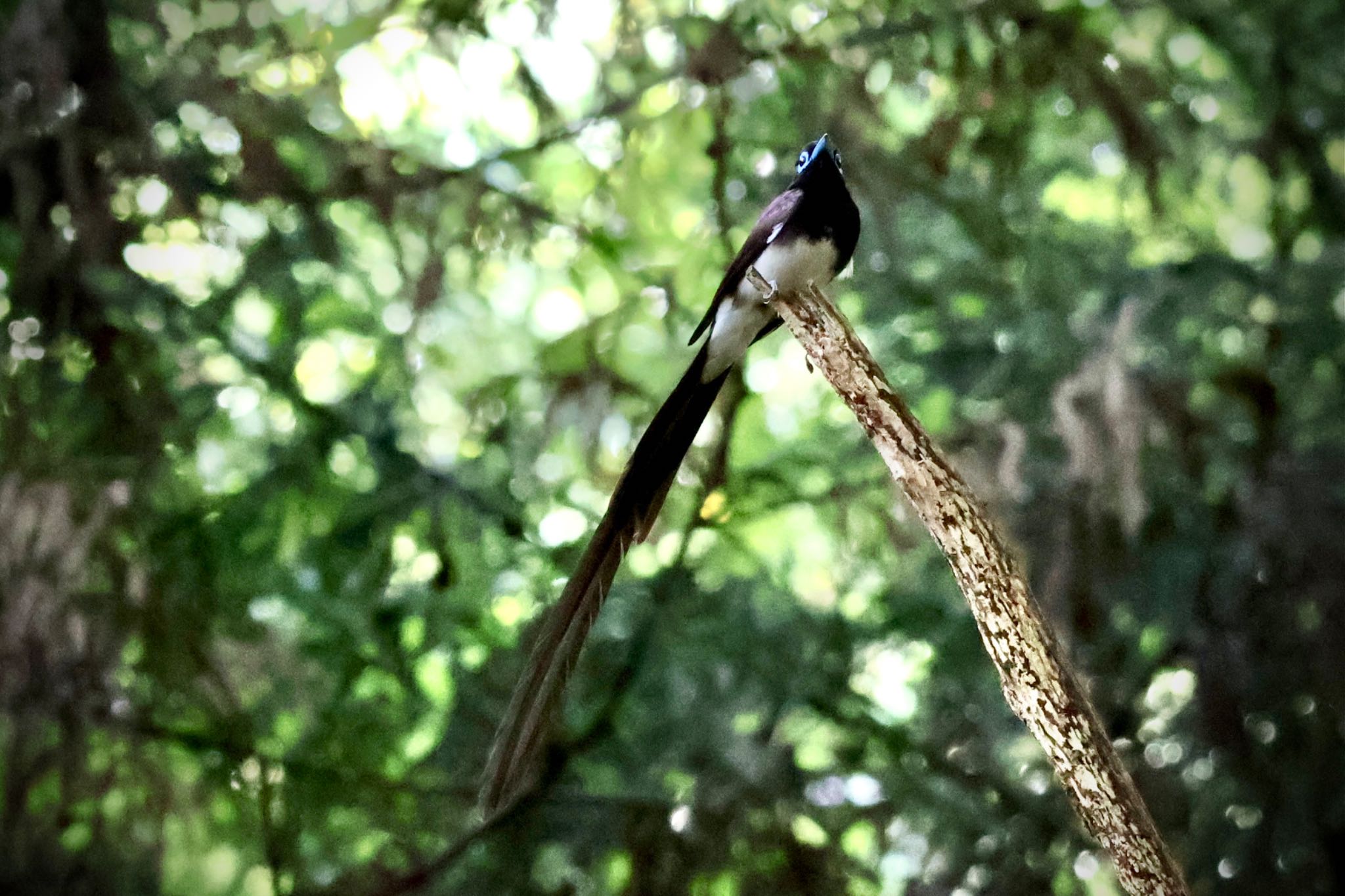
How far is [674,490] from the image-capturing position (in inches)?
104

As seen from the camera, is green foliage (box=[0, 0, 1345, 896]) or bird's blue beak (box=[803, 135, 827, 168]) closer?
bird's blue beak (box=[803, 135, 827, 168])

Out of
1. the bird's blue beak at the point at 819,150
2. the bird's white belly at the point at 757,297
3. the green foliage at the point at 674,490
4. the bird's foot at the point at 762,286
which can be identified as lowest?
the green foliage at the point at 674,490

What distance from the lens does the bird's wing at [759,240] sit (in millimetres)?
1713

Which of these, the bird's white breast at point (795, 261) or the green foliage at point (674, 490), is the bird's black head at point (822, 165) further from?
the green foliage at point (674, 490)

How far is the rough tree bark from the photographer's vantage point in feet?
4.29

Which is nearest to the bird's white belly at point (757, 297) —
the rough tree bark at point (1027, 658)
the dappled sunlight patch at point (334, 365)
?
the rough tree bark at point (1027, 658)

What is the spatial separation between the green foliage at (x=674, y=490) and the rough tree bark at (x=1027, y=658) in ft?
3.32

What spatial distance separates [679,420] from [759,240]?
1.12 feet

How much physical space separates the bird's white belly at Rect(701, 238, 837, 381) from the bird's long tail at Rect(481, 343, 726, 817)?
5cm

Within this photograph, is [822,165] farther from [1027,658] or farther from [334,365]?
[334,365]

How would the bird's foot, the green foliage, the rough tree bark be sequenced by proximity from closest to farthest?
the rough tree bark
the bird's foot
the green foliage

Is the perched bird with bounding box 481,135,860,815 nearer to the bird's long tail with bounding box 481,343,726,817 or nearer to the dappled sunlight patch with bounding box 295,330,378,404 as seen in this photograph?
the bird's long tail with bounding box 481,343,726,817

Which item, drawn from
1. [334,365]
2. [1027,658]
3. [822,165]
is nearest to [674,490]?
[334,365]

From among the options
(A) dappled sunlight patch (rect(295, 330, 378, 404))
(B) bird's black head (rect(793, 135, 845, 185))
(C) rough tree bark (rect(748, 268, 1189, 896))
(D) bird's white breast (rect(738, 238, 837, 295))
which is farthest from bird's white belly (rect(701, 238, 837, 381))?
(A) dappled sunlight patch (rect(295, 330, 378, 404))
